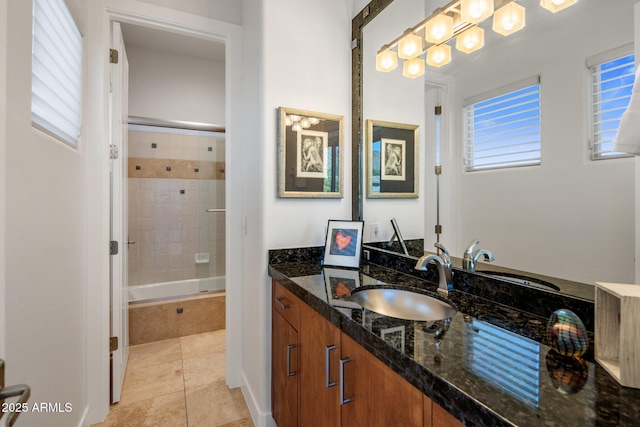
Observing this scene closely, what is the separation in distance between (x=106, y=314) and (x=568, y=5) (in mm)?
2494

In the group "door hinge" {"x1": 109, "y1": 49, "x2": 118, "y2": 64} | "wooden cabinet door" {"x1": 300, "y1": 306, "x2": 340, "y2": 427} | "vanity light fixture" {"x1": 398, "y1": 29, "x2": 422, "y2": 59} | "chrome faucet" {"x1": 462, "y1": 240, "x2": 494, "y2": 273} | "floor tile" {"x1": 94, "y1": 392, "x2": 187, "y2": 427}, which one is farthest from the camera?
"door hinge" {"x1": 109, "y1": 49, "x2": 118, "y2": 64}

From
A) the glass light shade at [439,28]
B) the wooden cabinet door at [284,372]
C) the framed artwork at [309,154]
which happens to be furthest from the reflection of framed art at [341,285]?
the glass light shade at [439,28]

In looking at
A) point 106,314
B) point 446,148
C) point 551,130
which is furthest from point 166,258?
point 551,130

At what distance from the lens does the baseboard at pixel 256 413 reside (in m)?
1.64

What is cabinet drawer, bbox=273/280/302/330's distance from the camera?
1316mm

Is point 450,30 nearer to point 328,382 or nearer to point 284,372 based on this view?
point 328,382

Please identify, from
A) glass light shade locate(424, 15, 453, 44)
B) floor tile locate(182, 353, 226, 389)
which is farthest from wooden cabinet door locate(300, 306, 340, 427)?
glass light shade locate(424, 15, 453, 44)

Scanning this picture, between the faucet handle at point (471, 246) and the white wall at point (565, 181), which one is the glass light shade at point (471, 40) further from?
the faucet handle at point (471, 246)

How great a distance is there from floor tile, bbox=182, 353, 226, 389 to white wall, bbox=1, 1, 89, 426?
66 centimetres

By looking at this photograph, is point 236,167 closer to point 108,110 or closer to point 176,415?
point 108,110

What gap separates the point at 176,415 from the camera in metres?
1.78

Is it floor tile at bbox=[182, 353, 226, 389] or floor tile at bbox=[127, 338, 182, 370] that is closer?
floor tile at bbox=[182, 353, 226, 389]

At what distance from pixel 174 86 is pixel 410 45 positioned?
2.51 m

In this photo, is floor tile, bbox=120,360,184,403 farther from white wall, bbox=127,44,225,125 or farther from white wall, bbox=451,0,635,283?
white wall, bbox=127,44,225,125
